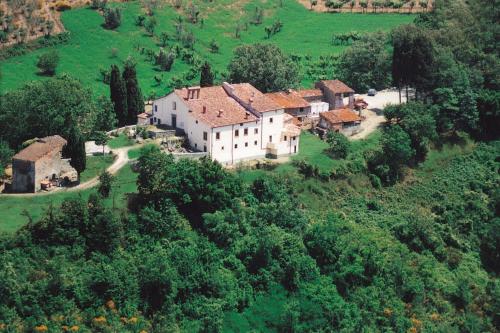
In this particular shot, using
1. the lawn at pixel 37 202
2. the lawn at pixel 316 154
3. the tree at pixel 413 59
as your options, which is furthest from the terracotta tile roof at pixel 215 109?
the tree at pixel 413 59

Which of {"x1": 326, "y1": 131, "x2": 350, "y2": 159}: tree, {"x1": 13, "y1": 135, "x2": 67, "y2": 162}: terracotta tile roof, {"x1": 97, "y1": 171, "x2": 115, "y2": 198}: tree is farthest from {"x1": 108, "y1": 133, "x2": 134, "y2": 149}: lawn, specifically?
{"x1": 326, "y1": 131, "x2": 350, "y2": 159}: tree

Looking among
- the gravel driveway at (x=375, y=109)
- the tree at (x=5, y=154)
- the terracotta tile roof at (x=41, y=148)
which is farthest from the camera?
the gravel driveway at (x=375, y=109)

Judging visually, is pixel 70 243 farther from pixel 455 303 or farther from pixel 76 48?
pixel 76 48

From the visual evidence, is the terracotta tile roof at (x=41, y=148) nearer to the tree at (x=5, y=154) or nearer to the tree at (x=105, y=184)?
the tree at (x=5, y=154)

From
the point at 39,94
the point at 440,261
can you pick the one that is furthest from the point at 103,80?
the point at 440,261

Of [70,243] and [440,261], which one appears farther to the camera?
[440,261]

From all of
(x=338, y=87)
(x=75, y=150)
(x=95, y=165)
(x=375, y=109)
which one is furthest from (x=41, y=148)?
(x=375, y=109)

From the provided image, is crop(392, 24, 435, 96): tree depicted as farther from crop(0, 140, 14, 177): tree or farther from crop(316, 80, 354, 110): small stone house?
crop(0, 140, 14, 177): tree
